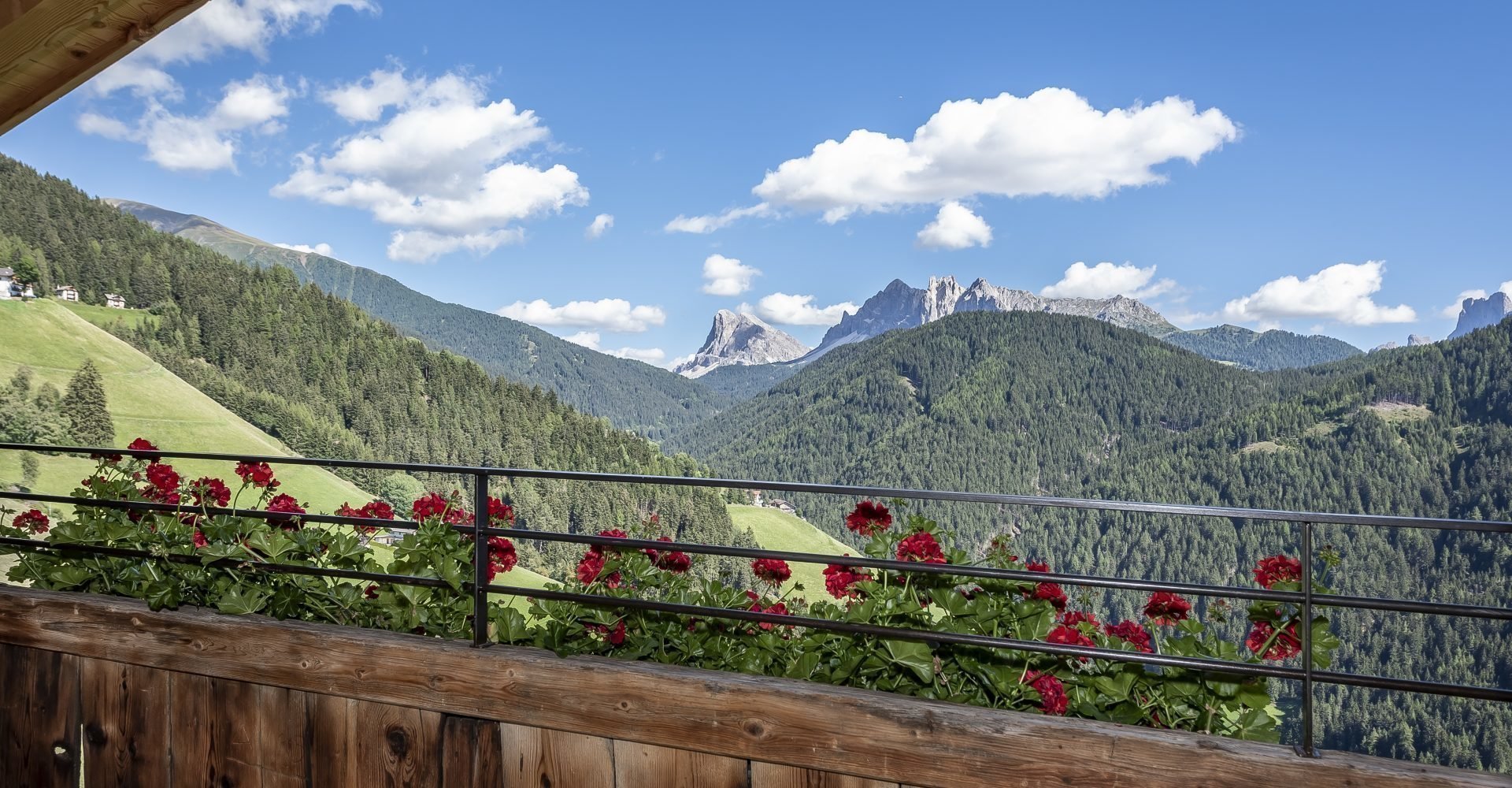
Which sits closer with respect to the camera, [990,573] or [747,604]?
[990,573]

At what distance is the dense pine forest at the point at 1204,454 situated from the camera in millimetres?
44938

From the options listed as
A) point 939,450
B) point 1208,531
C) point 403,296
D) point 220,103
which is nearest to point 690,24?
point 939,450

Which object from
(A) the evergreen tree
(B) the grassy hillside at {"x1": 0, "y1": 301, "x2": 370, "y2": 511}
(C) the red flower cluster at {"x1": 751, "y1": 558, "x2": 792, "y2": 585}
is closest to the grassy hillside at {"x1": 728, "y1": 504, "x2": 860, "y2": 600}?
(B) the grassy hillside at {"x1": 0, "y1": 301, "x2": 370, "y2": 511}

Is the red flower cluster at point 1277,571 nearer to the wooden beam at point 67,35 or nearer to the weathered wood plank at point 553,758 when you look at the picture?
the weathered wood plank at point 553,758

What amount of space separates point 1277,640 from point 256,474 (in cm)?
251

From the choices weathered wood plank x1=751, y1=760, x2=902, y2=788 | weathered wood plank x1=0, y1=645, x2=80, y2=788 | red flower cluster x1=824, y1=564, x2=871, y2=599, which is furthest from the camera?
weathered wood plank x1=0, y1=645, x2=80, y2=788

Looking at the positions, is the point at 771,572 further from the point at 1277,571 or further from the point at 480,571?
the point at 1277,571

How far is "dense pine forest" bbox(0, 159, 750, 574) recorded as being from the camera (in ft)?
157

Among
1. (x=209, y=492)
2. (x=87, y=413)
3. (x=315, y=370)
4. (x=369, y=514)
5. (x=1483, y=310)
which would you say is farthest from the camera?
(x=1483, y=310)

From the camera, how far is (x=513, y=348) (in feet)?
525

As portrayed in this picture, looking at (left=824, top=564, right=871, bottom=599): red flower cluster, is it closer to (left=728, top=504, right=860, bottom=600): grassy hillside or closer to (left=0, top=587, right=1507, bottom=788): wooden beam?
(left=0, top=587, right=1507, bottom=788): wooden beam

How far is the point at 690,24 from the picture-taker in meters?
87.2

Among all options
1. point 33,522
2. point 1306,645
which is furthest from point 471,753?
point 33,522

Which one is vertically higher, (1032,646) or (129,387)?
(129,387)
